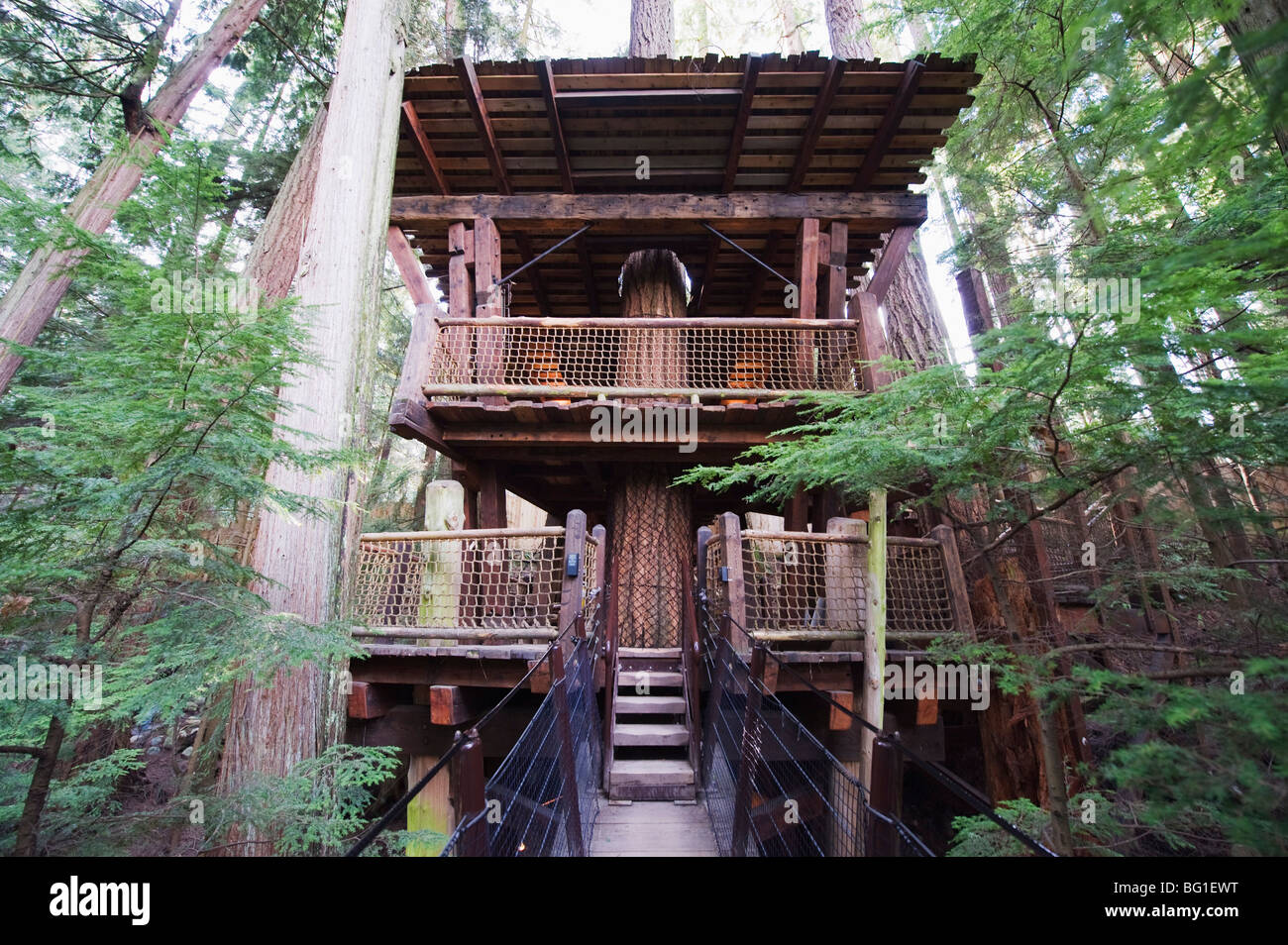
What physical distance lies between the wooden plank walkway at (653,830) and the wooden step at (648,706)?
0.81m

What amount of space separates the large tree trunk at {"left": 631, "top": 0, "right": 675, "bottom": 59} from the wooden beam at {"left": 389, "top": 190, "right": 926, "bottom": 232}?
3704 mm

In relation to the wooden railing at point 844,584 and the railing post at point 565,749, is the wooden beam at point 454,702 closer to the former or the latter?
the railing post at point 565,749

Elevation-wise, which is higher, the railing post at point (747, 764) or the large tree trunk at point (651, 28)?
the large tree trunk at point (651, 28)

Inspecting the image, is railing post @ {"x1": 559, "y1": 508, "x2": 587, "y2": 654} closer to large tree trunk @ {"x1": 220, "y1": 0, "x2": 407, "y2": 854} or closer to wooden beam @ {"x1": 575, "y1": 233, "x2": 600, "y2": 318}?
large tree trunk @ {"x1": 220, "y1": 0, "x2": 407, "y2": 854}

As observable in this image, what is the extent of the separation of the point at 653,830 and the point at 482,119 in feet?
25.0

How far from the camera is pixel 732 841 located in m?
3.06

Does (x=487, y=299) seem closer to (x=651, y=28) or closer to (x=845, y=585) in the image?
(x=845, y=585)

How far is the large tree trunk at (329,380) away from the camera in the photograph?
297 cm

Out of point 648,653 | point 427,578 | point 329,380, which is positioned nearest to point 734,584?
point 648,653

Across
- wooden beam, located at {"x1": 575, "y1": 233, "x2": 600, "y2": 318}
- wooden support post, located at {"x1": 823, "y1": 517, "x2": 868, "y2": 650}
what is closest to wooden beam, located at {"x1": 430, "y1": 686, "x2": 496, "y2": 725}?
wooden support post, located at {"x1": 823, "y1": 517, "x2": 868, "y2": 650}

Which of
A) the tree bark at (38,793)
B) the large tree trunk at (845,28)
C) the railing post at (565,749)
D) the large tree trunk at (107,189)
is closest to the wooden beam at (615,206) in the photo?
the large tree trunk at (107,189)

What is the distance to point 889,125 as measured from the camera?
666 cm

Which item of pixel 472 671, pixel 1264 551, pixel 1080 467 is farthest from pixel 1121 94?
pixel 472 671

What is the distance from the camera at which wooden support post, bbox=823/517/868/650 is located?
475 centimetres
